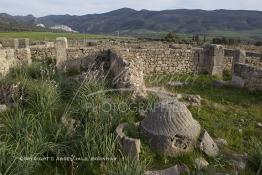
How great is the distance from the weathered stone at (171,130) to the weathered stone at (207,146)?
130 millimetres

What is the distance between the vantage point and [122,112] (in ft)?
24.2

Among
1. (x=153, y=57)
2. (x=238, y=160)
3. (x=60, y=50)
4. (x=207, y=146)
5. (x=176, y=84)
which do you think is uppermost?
(x=60, y=50)

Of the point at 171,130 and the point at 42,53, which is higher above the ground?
the point at 42,53

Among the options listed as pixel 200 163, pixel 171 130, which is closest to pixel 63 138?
pixel 171 130

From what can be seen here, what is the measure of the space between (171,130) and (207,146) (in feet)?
2.74

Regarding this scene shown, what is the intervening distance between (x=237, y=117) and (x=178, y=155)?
430cm

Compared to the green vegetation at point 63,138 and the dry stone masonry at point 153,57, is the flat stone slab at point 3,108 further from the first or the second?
the dry stone masonry at point 153,57

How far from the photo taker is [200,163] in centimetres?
610

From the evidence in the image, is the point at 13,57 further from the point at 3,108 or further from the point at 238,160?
the point at 238,160

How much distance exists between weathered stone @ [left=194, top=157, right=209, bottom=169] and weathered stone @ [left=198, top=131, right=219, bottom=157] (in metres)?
0.31

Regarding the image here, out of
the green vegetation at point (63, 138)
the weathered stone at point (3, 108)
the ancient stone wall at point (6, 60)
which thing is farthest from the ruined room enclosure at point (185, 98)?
the weathered stone at point (3, 108)

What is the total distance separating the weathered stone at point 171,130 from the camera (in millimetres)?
6500

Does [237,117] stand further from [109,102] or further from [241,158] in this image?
[109,102]

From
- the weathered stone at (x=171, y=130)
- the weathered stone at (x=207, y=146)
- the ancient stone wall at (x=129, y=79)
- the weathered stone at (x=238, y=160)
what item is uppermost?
the ancient stone wall at (x=129, y=79)
